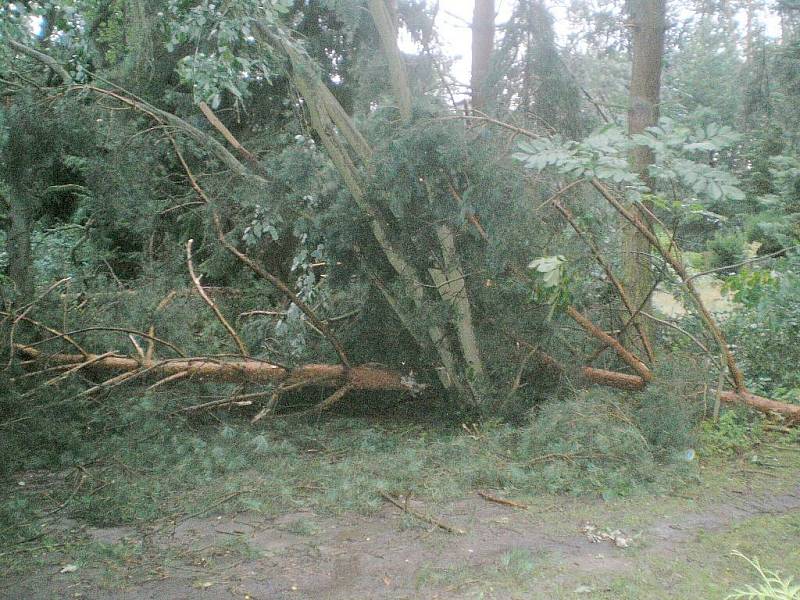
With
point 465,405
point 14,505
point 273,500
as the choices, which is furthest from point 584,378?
point 14,505

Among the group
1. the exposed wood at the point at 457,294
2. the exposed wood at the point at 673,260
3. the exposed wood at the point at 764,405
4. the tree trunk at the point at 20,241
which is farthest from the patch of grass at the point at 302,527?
the tree trunk at the point at 20,241

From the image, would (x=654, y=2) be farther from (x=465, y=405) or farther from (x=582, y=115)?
(x=465, y=405)

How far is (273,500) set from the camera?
482cm

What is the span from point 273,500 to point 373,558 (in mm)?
1113

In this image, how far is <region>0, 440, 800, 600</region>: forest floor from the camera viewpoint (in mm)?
3555

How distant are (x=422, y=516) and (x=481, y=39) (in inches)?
207

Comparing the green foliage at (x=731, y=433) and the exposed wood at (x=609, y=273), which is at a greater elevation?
the exposed wood at (x=609, y=273)

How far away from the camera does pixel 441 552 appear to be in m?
3.99

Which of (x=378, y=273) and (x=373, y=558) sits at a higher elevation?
(x=378, y=273)

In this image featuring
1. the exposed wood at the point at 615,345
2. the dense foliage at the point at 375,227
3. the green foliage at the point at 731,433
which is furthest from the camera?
the exposed wood at the point at 615,345

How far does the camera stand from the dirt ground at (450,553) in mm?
3551

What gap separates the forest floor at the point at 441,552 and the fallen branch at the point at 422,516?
33mm

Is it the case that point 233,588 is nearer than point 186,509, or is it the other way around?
point 233,588

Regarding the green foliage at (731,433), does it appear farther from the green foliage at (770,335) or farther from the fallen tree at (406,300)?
the green foliage at (770,335)
